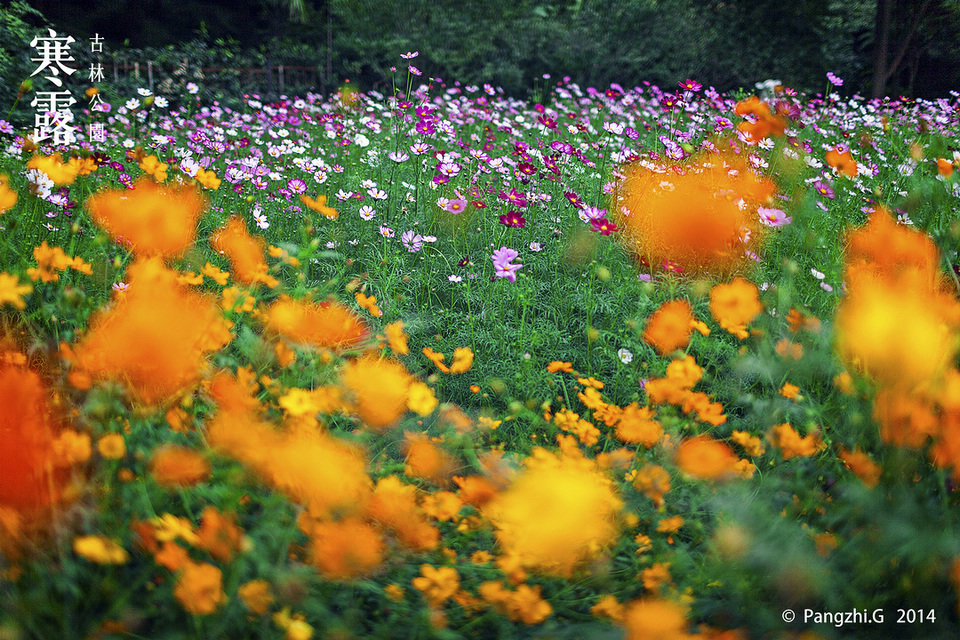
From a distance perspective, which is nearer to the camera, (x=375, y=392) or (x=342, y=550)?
(x=342, y=550)

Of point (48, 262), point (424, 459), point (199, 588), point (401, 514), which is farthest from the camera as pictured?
point (48, 262)

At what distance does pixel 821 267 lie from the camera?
2207 mm

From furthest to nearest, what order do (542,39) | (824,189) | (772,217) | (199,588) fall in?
(542,39)
(824,189)
(772,217)
(199,588)

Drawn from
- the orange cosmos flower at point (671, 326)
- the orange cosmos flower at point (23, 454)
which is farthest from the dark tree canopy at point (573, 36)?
the orange cosmos flower at point (23, 454)

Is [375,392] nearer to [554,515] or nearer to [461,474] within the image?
[554,515]

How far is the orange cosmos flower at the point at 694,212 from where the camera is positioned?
59.3 inches

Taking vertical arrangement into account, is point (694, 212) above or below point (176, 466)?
above

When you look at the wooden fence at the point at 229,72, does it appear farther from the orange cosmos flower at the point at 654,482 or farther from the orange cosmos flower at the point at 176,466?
the orange cosmos flower at the point at 654,482

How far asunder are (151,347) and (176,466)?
0.17 metres

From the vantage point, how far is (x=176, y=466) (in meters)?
0.92

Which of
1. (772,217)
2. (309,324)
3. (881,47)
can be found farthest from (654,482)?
(881,47)

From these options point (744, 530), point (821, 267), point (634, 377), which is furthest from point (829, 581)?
point (821, 267)

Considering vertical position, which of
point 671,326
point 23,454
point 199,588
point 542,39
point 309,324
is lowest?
point 199,588

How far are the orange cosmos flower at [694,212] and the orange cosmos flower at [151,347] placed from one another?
1.04 metres
